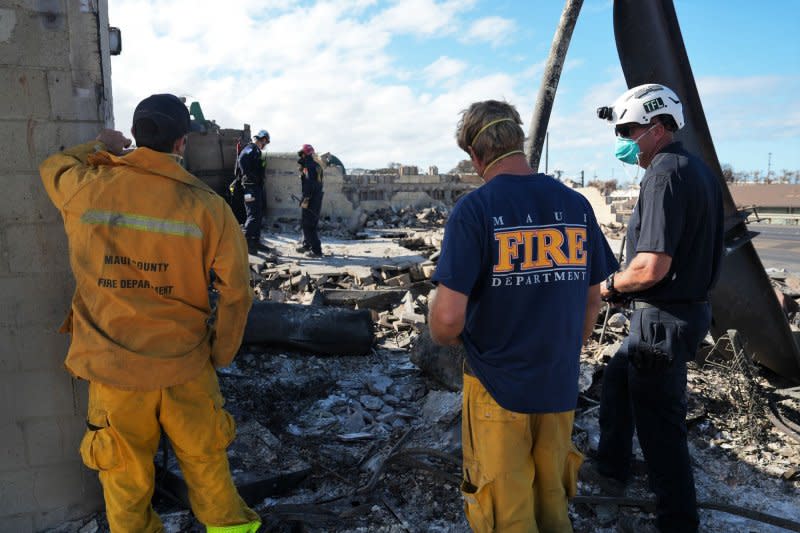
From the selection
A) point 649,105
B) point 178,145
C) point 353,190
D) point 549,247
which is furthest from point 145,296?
point 353,190

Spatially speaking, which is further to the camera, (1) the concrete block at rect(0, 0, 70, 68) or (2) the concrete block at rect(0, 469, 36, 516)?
(2) the concrete block at rect(0, 469, 36, 516)

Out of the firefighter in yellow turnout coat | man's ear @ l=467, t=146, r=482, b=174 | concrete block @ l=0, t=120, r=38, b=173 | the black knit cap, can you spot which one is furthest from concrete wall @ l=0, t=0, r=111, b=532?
man's ear @ l=467, t=146, r=482, b=174

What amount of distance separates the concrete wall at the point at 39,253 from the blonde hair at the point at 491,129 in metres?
1.73

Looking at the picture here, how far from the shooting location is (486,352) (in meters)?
2.01

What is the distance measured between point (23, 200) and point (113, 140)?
52 centimetres

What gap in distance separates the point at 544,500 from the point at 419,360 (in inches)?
102

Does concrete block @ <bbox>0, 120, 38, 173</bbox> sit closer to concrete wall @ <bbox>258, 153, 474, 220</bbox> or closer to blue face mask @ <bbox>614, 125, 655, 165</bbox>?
blue face mask @ <bbox>614, 125, 655, 165</bbox>

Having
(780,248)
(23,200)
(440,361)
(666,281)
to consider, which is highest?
(23,200)

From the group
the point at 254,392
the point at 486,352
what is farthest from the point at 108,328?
the point at 254,392

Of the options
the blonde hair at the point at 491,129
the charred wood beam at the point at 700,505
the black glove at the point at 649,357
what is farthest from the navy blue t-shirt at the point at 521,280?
the charred wood beam at the point at 700,505

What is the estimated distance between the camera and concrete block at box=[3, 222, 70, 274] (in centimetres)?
254

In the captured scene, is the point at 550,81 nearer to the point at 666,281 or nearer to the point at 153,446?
the point at 666,281

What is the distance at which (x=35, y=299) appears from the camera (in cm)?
260

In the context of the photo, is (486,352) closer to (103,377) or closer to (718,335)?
(103,377)
